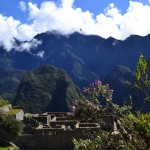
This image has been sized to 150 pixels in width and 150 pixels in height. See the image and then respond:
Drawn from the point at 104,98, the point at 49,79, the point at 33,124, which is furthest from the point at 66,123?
the point at 49,79

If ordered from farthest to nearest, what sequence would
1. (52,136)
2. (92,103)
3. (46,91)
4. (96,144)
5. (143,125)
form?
(46,91), (52,136), (92,103), (96,144), (143,125)

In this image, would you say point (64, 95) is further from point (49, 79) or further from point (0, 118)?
point (0, 118)

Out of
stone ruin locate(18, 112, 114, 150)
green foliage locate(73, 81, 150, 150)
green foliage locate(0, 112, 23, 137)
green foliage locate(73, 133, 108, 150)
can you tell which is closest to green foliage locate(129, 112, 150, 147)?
green foliage locate(73, 81, 150, 150)

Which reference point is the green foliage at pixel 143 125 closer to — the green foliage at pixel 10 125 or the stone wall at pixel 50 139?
the stone wall at pixel 50 139

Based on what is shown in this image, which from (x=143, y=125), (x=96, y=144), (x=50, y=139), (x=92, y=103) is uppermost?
(x=50, y=139)

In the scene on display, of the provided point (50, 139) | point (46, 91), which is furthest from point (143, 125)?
point (46, 91)

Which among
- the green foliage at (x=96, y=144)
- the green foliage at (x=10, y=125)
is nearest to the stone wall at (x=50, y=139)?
the green foliage at (x=10, y=125)

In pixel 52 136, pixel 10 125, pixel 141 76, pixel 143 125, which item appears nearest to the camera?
pixel 143 125

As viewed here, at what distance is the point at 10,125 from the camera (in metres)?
37.6

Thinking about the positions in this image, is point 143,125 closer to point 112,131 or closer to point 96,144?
point 96,144

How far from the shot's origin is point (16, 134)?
36.8m

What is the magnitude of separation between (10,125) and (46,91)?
108m

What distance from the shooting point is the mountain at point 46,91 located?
12812cm

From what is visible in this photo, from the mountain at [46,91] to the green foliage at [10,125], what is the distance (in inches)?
3205
